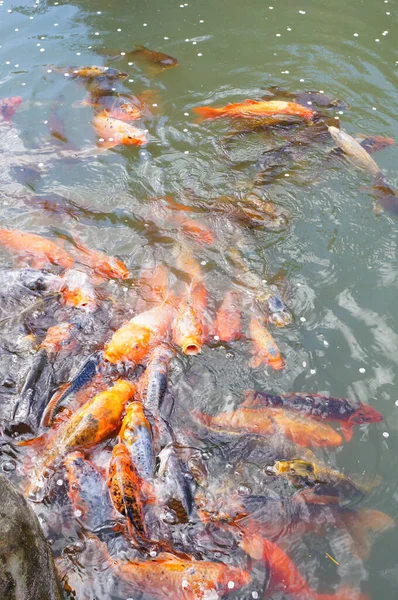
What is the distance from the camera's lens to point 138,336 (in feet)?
17.9

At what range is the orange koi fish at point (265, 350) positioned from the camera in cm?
544

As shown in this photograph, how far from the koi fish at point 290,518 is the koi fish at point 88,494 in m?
0.85

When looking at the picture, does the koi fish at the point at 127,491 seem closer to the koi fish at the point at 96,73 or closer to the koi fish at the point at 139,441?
the koi fish at the point at 139,441

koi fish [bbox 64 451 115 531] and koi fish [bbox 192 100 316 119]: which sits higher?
koi fish [bbox 192 100 316 119]

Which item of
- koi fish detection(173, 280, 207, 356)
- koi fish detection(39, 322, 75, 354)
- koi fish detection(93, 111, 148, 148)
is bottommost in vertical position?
koi fish detection(39, 322, 75, 354)

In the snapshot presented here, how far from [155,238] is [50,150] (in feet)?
9.45

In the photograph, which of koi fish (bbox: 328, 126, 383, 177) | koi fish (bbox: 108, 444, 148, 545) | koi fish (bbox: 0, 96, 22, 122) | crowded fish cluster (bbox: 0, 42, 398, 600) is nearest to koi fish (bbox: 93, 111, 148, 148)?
koi fish (bbox: 0, 96, 22, 122)

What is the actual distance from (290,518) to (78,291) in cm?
A: 348

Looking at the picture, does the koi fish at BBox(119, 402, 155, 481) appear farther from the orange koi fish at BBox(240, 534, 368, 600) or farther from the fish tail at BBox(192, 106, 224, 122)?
the fish tail at BBox(192, 106, 224, 122)

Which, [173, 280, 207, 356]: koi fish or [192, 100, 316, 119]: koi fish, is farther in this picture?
[192, 100, 316, 119]: koi fish

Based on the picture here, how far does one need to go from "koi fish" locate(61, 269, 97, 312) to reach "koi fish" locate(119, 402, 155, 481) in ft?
5.53

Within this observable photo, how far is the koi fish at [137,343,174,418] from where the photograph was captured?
197 inches

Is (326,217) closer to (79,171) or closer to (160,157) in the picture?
(160,157)

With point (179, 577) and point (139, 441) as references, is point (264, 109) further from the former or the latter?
point (179, 577)
